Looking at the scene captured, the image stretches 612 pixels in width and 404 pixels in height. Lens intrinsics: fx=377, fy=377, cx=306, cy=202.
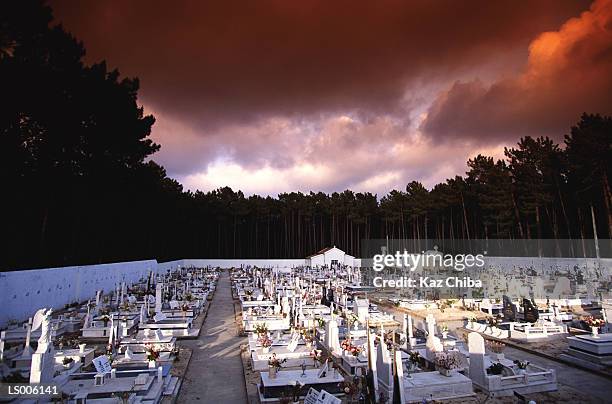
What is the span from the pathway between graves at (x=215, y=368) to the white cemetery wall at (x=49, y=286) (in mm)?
9151

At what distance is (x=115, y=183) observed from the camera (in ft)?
97.5

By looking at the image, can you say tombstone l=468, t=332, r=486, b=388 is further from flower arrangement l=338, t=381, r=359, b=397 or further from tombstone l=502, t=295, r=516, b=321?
tombstone l=502, t=295, r=516, b=321

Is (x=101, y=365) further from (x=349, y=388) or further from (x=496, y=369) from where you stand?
(x=496, y=369)

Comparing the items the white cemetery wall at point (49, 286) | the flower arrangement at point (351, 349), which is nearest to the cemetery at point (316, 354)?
the flower arrangement at point (351, 349)

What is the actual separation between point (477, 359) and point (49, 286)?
22.8 meters

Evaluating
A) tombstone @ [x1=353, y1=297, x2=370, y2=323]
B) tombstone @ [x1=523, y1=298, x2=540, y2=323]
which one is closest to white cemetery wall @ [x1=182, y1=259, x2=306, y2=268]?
tombstone @ [x1=353, y1=297, x2=370, y2=323]

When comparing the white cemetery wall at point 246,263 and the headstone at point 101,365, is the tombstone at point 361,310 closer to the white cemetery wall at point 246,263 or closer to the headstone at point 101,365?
the headstone at point 101,365

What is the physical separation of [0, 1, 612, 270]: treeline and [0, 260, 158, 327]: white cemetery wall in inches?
124

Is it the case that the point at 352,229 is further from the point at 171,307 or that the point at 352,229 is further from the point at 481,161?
the point at 171,307

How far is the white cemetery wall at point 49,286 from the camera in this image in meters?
18.2

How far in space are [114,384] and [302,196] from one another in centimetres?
6992

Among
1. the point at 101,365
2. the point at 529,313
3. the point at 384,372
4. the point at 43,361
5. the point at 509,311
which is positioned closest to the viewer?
the point at 43,361

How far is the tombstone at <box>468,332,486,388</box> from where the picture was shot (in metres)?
10.2

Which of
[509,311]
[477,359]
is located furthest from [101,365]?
[509,311]
